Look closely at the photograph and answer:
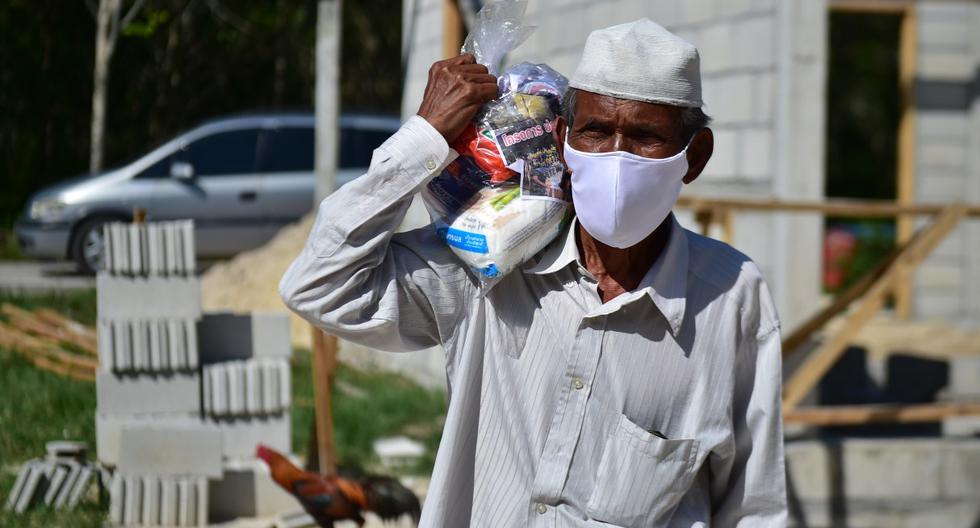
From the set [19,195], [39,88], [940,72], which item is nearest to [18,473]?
[940,72]

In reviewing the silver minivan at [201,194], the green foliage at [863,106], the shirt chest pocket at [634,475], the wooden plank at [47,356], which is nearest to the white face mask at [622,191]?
the shirt chest pocket at [634,475]

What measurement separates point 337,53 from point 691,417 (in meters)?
8.57

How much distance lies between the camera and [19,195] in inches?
739

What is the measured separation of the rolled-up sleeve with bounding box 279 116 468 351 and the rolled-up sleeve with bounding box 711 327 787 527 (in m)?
0.63

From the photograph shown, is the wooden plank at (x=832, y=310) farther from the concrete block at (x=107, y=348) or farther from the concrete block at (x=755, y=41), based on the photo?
the concrete block at (x=107, y=348)

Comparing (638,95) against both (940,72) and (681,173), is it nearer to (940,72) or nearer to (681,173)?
(681,173)

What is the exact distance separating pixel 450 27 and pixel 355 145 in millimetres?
4947

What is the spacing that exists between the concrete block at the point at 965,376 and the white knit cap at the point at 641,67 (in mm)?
5209

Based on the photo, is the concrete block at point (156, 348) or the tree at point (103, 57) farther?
the tree at point (103, 57)

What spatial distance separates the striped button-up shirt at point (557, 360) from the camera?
6.77ft

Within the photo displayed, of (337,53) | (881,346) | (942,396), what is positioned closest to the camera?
(942,396)

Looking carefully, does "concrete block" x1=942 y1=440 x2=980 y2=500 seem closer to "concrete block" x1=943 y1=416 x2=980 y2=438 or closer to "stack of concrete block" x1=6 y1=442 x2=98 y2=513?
"concrete block" x1=943 y1=416 x2=980 y2=438

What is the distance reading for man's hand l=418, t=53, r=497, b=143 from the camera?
2094mm

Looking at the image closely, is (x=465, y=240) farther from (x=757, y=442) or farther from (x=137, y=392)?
(x=137, y=392)
